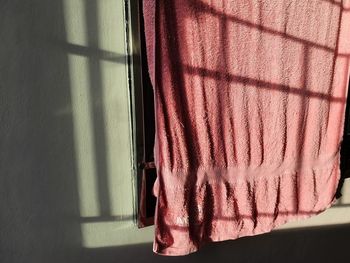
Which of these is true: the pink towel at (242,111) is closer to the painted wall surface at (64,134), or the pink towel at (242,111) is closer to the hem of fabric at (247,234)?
the hem of fabric at (247,234)

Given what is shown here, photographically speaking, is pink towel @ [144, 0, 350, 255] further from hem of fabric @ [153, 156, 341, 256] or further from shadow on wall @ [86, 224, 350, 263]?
shadow on wall @ [86, 224, 350, 263]

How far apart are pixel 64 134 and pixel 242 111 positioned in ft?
1.56

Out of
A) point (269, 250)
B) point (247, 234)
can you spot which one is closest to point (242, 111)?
point (247, 234)

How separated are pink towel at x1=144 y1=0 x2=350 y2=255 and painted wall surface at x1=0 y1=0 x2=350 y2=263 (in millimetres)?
122

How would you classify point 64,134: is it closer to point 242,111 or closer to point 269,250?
point 242,111

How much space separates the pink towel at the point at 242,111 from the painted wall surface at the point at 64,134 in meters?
0.12

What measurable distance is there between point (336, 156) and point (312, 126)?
0.54 ft

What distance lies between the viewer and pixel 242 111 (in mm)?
1092

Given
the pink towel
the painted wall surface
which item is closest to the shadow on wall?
the painted wall surface

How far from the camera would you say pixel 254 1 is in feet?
3.34

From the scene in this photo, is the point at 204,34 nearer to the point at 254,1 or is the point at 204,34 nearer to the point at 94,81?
the point at 254,1

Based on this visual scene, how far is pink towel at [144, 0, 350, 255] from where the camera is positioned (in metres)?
0.99

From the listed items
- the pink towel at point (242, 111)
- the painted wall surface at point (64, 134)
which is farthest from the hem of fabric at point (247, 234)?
the painted wall surface at point (64, 134)

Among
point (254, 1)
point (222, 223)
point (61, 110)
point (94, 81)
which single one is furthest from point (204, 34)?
point (222, 223)
